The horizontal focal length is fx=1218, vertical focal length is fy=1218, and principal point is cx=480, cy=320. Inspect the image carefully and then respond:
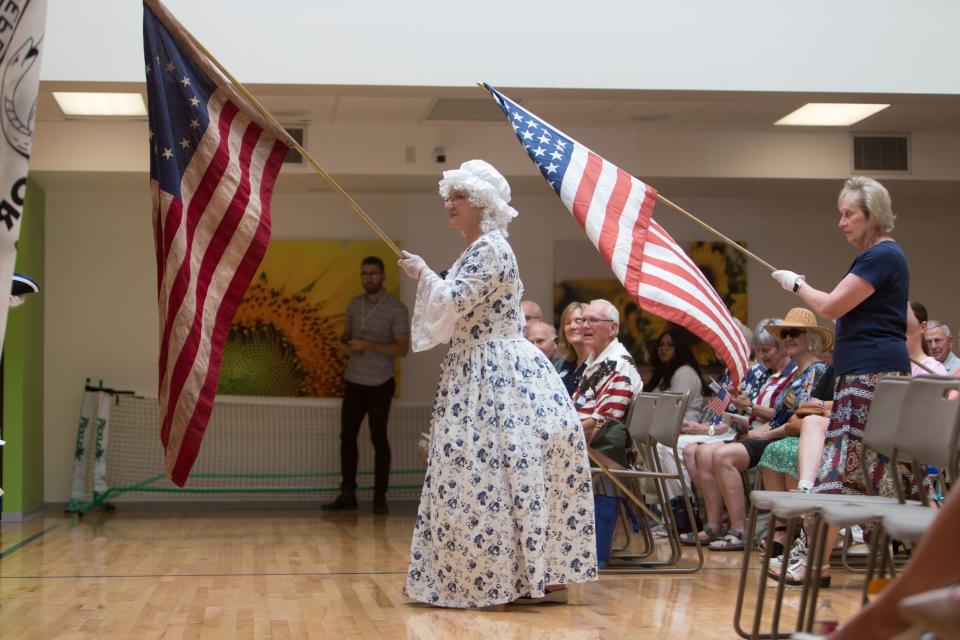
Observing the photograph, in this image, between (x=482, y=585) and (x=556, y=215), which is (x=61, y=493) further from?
(x=482, y=585)

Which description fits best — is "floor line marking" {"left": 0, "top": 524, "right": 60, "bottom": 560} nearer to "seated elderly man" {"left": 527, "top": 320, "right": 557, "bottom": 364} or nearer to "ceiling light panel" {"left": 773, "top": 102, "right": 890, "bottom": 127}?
"seated elderly man" {"left": 527, "top": 320, "right": 557, "bottom": 364}

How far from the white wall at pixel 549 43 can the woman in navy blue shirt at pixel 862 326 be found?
2355 mm

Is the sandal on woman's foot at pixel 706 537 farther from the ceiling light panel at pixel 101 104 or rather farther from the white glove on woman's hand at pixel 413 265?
the ceiling light panel at pixel 101 104

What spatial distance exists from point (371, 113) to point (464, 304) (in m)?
4.16

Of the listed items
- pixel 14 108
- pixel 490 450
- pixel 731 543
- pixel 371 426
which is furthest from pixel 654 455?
pixel 14 108

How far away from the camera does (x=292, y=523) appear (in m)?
8.30

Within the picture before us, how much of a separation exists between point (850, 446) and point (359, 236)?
594 cm

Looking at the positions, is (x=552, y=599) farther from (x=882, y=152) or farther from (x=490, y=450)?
(x=882, y=152)

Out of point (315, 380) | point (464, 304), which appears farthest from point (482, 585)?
point (315, 380)

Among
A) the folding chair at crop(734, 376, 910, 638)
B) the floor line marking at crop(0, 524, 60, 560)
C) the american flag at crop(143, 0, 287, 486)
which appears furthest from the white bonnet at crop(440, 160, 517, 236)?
the floor line marking at crop(0, 524, 60, 560)

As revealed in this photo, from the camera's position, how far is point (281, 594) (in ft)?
16.4

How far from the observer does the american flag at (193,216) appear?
4109 mm

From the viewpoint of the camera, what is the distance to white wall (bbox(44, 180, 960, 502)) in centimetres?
942

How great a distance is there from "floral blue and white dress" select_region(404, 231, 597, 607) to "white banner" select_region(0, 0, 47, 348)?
2.17 metres
